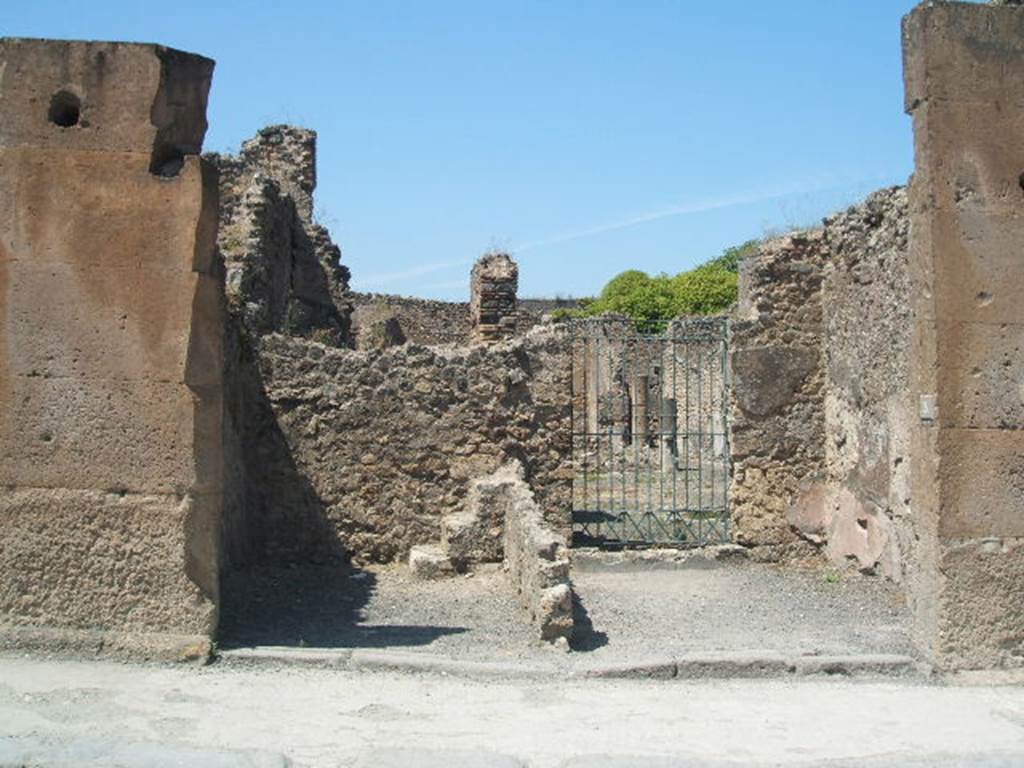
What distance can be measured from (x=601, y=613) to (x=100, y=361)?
4343 millimetres

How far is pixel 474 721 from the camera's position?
5.59m

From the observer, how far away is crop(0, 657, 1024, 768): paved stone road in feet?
16.5

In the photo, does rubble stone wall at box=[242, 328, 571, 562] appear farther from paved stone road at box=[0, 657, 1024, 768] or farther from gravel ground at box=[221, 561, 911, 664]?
paved stone road at box=[0, 657, 1024, 768]

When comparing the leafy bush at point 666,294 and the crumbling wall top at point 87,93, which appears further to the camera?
the leafy bush at point 666,294

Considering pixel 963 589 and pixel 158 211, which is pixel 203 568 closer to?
pixel 158 211

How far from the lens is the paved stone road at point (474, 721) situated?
16.5ft

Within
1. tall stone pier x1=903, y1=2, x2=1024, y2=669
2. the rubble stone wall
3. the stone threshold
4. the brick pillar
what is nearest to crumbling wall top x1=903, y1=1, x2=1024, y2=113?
tall stone pier x1=903, y1=2, x2=1024, y2=669

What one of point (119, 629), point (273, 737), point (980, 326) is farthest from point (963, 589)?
point (119, 629)

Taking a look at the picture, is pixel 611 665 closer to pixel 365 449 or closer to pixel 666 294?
pixel 365 449

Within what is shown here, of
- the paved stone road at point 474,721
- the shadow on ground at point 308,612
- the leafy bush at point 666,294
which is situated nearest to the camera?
the paved stone road at point 474,721

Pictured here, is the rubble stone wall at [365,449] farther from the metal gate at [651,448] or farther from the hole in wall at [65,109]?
the hole in wall at [65,109]

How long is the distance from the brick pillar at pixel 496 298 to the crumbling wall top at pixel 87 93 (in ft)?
39.5

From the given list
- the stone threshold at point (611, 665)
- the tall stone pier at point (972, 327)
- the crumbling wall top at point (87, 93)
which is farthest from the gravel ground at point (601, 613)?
the crumbling wall top at point (87, 93)

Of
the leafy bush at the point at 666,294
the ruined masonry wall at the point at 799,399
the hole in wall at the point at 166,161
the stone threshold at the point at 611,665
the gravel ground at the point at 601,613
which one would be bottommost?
the gravel ground at the point at 601,613
